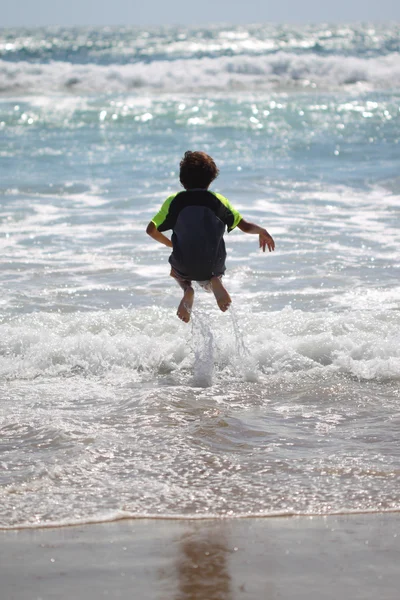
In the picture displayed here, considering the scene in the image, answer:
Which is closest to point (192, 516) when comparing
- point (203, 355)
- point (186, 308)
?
point (186, 308)

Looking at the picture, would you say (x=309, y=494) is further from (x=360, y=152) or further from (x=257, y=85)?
(x=257, y=85)

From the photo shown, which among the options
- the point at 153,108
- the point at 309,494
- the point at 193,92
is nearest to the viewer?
the point at 309,494

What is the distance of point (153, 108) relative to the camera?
80.0ft

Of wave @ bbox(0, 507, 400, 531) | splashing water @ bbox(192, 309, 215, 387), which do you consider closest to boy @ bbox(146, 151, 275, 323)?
splashing water @ bbox(192, 309, 215, 387)

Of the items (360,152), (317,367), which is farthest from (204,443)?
(360,152)

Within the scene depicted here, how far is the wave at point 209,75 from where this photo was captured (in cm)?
3166

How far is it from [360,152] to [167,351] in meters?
11.5

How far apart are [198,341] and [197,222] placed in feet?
3.51

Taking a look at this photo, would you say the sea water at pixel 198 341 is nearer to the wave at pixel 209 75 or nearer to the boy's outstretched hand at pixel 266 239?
the boy's outstretched hand at pixel 266 239

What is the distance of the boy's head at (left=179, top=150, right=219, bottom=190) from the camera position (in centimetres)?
539

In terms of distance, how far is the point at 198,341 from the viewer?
6156mm

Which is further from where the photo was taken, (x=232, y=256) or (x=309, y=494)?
(x=232, y=256)

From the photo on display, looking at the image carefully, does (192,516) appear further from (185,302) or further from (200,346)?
(200,346)

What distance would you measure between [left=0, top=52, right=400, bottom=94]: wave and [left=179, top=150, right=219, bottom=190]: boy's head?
26.2 metres
